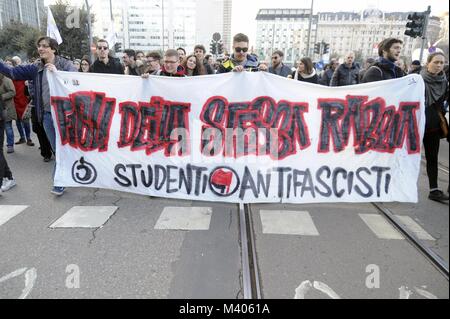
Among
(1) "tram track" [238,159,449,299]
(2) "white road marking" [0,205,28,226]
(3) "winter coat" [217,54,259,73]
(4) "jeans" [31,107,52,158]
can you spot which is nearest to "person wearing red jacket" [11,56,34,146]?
(4) "jeans" [31,107,52,158]

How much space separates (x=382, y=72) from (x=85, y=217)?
4090 mm

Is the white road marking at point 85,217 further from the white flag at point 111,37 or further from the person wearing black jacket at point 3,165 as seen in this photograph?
the white flag at point 111,37

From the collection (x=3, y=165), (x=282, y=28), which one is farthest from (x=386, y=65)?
(x=282, y=28)

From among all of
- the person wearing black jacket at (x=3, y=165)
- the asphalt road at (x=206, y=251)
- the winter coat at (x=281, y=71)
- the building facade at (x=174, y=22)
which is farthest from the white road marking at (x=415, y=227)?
the building facade at (x=174, y=22)

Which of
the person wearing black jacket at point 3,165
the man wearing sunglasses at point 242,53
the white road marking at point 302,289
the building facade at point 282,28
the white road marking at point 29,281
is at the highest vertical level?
the building facade at point 282,28

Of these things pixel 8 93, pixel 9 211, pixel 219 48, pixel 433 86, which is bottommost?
pixel 9 211

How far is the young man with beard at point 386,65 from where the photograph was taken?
15.2ft

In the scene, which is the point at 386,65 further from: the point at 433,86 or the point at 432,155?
the point at 432,155

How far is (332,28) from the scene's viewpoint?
391 feet

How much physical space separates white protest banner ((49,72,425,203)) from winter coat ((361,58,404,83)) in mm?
359

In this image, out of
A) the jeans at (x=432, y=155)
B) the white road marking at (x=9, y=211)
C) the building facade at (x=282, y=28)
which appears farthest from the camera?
the building facade at (x=282, y=28)

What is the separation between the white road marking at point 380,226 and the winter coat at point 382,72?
5.84ft

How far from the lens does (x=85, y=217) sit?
407 cm

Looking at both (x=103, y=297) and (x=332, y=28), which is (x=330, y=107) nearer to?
(x=103, y=297)
